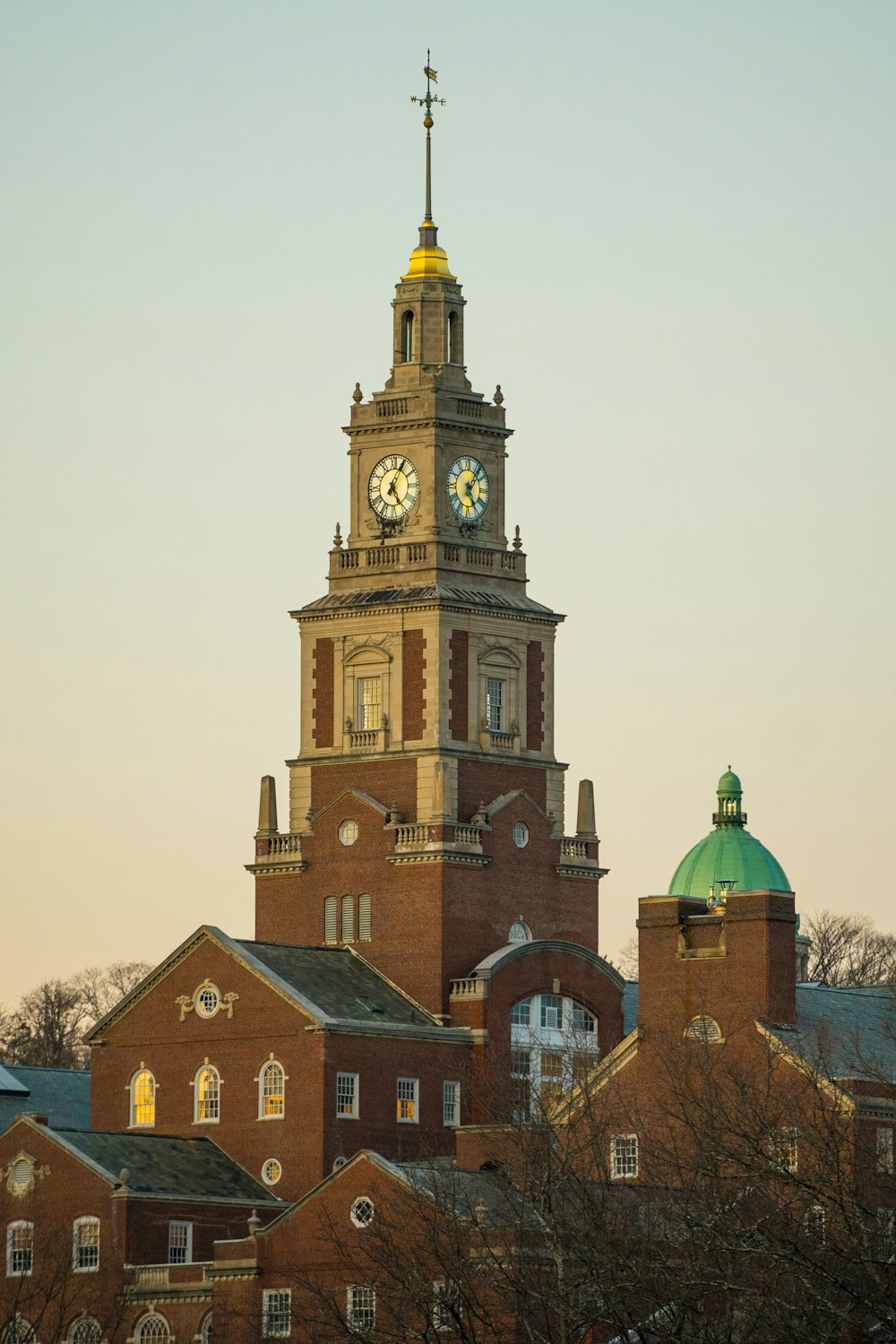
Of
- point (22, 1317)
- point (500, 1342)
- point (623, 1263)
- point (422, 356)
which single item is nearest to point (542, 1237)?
point (500, 1342)

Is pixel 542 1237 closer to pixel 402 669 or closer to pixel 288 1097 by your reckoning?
pixel 288 1097

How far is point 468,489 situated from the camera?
117875mm

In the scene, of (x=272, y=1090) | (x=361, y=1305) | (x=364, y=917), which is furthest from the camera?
(x=364, y=917)

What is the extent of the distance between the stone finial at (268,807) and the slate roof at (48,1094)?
14676 mm

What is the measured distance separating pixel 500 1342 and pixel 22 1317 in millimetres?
19073

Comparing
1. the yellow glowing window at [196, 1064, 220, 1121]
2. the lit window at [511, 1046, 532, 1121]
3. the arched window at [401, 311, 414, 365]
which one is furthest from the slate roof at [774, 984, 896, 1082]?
the arched window at [401, 311, 414, 365]

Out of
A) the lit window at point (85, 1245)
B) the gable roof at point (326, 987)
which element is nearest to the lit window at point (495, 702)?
the gable roof at point (326, 987)

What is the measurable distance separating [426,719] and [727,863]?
3226 cm

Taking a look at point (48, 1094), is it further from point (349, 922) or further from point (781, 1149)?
point (781, 1149)

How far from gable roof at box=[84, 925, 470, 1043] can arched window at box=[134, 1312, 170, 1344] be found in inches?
427

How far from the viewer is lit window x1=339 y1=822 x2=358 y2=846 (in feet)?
374

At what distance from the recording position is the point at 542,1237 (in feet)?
283

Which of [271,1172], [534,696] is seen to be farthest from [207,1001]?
[534,696]

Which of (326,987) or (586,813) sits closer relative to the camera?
(326,987)
